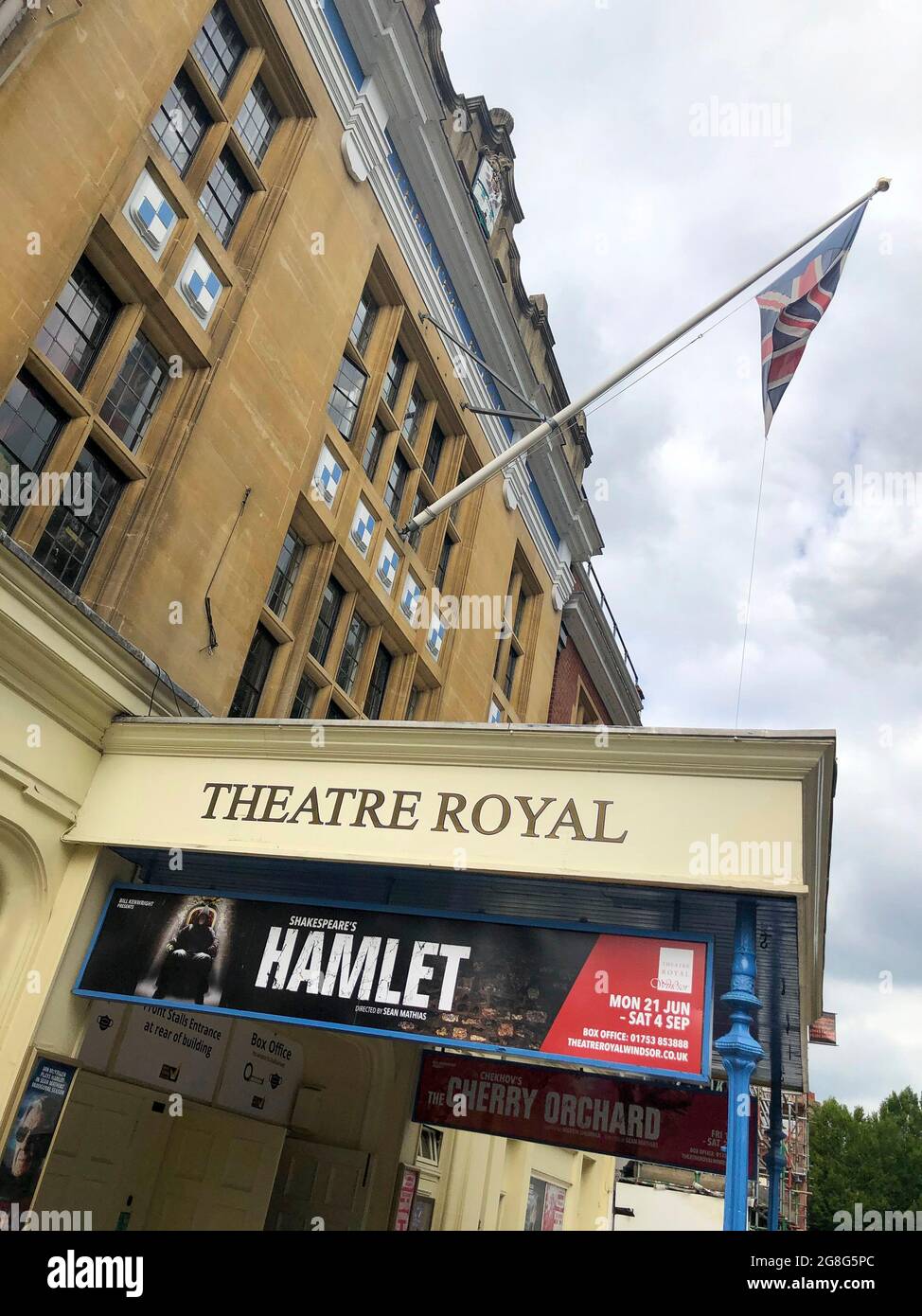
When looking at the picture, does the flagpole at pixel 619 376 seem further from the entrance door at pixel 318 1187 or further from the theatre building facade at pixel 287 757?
the entrance door at pixel 318 1187

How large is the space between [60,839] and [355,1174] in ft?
26.4

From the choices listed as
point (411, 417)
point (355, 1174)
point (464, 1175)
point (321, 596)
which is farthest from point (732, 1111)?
point (411, 417)

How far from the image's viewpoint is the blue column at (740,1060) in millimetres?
6121

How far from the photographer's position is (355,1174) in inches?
559

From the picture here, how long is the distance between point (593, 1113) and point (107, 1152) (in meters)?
5.93

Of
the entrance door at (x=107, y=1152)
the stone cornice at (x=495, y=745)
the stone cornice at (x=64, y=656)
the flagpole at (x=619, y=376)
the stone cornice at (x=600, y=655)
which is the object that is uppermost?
the stone cornice at (x=600, y=655)

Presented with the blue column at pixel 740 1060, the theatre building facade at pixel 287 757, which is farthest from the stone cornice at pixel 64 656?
the blue column at pixel 740 1060

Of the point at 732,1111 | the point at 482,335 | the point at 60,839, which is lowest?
the point at 732,1111

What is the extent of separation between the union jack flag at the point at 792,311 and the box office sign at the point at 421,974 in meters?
7.53

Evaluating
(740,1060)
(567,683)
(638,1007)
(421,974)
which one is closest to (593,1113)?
(421,974)

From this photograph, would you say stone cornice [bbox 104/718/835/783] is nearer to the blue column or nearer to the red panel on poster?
the blue column

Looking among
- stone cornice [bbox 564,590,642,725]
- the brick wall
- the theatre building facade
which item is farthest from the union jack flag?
stone cornice [bbox 564,590,642,725]

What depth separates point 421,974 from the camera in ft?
24.8
